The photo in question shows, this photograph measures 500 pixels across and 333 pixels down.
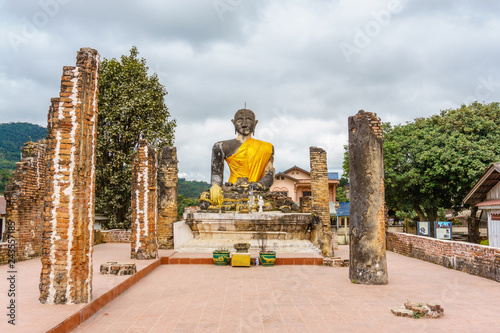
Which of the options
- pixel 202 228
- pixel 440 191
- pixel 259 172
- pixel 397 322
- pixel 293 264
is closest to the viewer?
pixel 397 322

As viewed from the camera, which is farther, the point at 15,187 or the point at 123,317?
the point at 15,187

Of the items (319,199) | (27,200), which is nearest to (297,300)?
(319,199)

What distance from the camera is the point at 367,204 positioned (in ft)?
26.1

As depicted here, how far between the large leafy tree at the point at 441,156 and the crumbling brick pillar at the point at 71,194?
17.7m

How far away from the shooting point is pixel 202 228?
1288 cm

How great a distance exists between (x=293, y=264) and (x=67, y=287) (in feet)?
20.8

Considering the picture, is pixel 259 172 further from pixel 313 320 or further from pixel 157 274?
pixel 313 320

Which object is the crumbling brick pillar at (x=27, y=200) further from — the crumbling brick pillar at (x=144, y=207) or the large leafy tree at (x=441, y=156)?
the large leafy tree at (x=441, y=156)

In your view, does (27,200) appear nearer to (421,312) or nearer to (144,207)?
(144,207)

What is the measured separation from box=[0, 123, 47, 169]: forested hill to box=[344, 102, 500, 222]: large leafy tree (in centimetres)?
3601

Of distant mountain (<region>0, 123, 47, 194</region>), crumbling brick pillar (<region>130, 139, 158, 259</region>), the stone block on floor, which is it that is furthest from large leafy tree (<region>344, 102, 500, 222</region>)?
distant mountain (<region>0, 123, 47, 194</region>)

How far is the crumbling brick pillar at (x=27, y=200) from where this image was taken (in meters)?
11.5

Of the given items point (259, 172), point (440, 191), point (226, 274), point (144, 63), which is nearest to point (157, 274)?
point (226, 274)

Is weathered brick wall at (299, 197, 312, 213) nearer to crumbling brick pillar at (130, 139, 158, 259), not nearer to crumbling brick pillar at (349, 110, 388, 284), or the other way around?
crumbling brick pillar at (130, 139, 158, 259)
